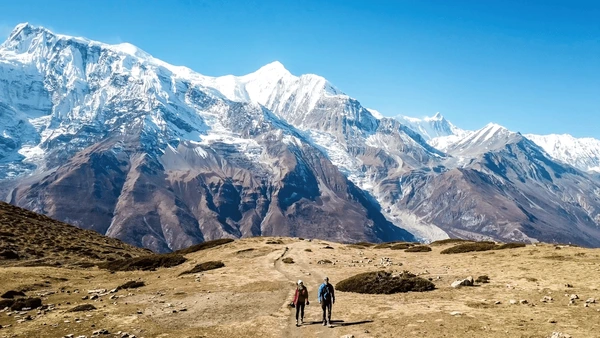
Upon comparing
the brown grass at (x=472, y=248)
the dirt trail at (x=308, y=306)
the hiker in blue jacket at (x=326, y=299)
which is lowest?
the dirt trail at (x=308, y=306)

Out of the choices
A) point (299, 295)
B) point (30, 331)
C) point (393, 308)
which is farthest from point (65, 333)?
point (393, 308)

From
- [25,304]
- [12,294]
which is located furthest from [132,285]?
[25,304]

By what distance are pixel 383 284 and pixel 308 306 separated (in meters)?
7.50

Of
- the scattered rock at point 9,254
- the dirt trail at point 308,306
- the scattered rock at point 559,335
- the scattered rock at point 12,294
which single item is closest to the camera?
the scattered rock at point 559,335

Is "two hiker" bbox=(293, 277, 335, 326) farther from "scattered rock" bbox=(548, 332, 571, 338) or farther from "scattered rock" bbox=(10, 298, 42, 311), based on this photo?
"scattered rock" bbox=(10, 298, 42, 311)

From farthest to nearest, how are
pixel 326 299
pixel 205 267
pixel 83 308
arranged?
pixel 205 267
pixel 83 308
pixel 326 299

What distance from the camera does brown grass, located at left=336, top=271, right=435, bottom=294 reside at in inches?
1448

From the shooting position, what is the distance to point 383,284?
37.4 meters

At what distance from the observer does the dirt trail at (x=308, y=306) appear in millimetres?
26516

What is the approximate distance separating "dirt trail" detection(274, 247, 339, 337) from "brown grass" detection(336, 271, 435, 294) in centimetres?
356

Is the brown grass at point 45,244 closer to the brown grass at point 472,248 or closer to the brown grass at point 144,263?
the brown grass at point 144,263

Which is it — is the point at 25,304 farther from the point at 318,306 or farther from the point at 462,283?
the point at 462,283

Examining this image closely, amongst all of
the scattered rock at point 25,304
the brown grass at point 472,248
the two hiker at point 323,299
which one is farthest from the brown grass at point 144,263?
the brown grass at point 472,248

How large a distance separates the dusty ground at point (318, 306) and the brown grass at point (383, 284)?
1.29 metres
